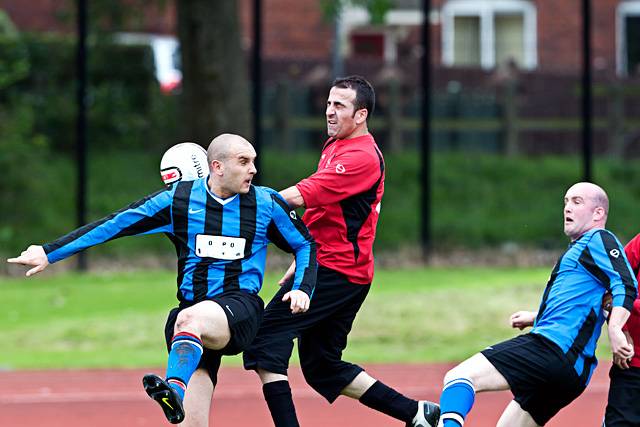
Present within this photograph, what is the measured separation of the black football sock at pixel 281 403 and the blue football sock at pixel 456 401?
3.17ft

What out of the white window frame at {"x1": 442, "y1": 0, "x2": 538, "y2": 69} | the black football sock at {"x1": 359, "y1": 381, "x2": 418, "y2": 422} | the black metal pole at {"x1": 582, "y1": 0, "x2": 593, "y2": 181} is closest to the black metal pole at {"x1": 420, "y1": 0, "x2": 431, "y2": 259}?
the black metal pole at {"x1": 582, "y1": 0, "x2": 593, "y2": 181}

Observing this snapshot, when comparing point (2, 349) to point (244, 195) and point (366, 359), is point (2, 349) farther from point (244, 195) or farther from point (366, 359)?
point (244, 195)

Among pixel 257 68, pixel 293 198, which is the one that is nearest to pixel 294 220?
pixel 293 198

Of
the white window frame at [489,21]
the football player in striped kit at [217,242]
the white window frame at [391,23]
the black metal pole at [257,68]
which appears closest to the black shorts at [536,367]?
the football player in striped kit at [217,242]

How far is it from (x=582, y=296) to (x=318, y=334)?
1670 mm

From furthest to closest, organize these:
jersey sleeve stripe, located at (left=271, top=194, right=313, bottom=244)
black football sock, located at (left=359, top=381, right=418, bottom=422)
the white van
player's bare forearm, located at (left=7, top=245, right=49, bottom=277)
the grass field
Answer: the white van, the grass field, black football sock, located at (left=359, top=381, right=418, bottom=422), jersey sleeve stripe, located at (left=271, top=194, right=313, bottom=244), player's bare forearm, located at (left=7, top=245, right=49, bottom=277)

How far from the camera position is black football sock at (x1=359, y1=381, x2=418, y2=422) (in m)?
8.00

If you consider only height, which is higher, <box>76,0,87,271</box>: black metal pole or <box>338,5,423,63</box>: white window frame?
<box>338,5,423,63</box>: white window frame

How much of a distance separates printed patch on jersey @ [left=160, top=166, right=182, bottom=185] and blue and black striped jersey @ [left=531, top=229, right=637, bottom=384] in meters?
2.00

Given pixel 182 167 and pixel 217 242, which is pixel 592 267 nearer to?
pixel 217 242

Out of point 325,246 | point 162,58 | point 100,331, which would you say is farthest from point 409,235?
point 325,246

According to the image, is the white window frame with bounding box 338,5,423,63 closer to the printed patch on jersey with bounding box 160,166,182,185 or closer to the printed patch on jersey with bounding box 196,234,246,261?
the printed patch on jersey with bounding box 160,166,182,185

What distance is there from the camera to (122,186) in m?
19.9

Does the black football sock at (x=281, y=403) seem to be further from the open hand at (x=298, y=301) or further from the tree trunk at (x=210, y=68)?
the tree trunk at (x=210, y=68)
